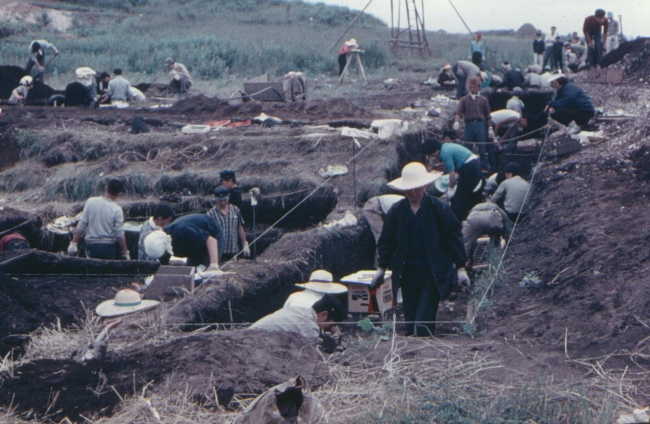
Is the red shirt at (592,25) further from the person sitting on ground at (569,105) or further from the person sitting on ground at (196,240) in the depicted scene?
the person sitting on ground at (196,240)

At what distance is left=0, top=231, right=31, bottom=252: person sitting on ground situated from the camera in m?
10.6

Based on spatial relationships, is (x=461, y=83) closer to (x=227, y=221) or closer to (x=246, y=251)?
(x=246, y=251)

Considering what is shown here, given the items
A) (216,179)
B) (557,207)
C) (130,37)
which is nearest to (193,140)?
(216,179)

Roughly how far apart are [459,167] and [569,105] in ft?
16.6

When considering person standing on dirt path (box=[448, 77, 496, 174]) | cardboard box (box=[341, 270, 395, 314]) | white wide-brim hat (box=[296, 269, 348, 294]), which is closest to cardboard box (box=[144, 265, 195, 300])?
white wide-brim hat (box=[296, 269, 348, 294])

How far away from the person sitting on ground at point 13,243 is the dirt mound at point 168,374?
17.9 ft

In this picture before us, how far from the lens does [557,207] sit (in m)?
10.6

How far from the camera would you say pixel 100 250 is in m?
9.69

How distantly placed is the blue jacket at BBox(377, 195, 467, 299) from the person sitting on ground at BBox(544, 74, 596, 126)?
28.8ft

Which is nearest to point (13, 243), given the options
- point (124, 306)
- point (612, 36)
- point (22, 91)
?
point (124, 306)

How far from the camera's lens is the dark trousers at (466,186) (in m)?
10.5

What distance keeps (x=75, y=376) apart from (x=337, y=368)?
1791 millimetres

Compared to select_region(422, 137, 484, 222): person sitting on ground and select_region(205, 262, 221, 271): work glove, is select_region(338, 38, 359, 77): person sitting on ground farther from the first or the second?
select_region(205, 262, 221, 271): work glove

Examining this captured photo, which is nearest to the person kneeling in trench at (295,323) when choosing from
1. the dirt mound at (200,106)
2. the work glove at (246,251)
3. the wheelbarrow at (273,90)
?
the work glove at (246,251)
